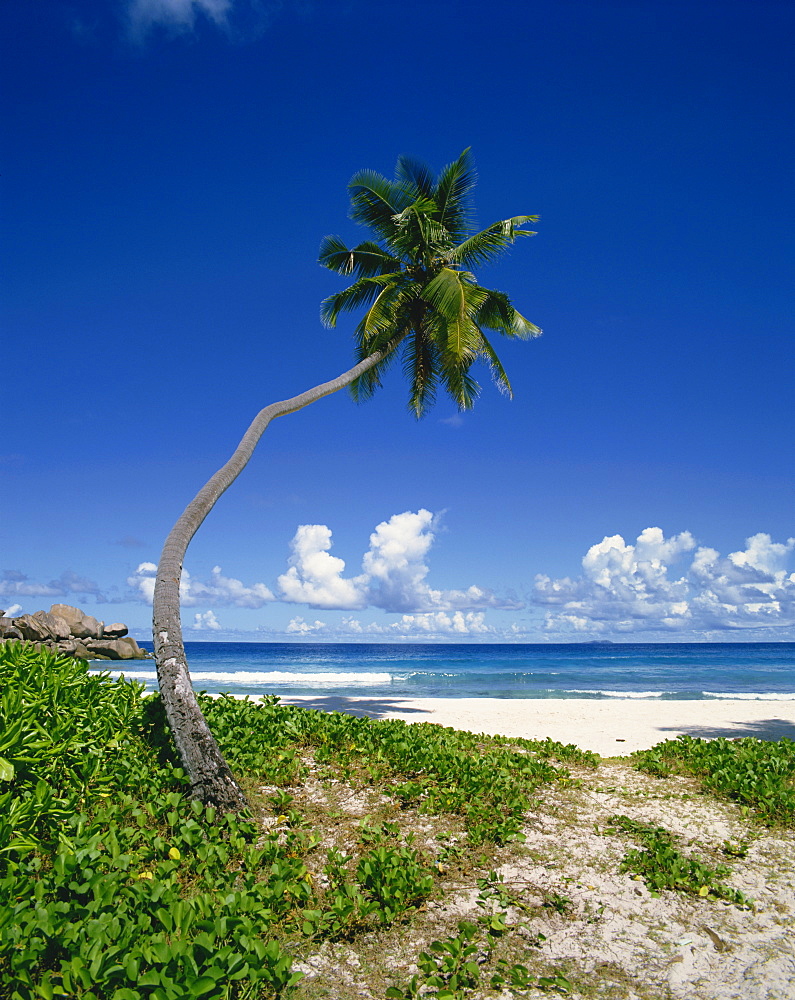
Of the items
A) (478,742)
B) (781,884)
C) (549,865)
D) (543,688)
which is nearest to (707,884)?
(781,884)

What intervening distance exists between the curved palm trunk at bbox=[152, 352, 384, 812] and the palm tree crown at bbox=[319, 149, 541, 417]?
5.68 metres

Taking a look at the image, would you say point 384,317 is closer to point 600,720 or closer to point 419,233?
point 419,233

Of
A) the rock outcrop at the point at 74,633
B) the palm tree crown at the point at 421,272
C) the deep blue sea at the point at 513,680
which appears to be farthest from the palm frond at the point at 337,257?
the rock outcrop at the point at 74,633

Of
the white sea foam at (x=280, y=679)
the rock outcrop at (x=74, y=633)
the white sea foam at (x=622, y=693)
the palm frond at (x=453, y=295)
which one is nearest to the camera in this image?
the palm frond at (x=453, y=295)

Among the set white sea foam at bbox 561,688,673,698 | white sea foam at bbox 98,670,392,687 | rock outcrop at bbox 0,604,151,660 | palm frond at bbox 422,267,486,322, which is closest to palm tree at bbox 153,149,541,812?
palm frond at bbox 422,267,486,322

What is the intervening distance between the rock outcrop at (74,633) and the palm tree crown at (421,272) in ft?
103

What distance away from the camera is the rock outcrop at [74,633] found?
3512 cm

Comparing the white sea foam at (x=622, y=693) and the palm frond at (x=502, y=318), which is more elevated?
the palm frond at (x=502, y=318)

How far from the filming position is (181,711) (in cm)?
504

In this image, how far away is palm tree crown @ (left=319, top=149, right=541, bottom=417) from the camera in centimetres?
1112

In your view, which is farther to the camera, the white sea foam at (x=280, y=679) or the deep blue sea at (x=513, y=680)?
the white sea foam at (x=280, y=679)

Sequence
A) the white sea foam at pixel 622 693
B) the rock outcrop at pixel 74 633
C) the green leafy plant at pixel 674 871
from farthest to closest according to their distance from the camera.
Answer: the rock outcrop at pixel 74 633 → the white sea foam at pixel 622 693 → the green leafy plant at pixel 674 871

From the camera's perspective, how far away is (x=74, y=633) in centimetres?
3950

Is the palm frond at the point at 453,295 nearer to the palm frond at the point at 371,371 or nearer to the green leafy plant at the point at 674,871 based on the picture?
the palm frond at the point at 371,371
